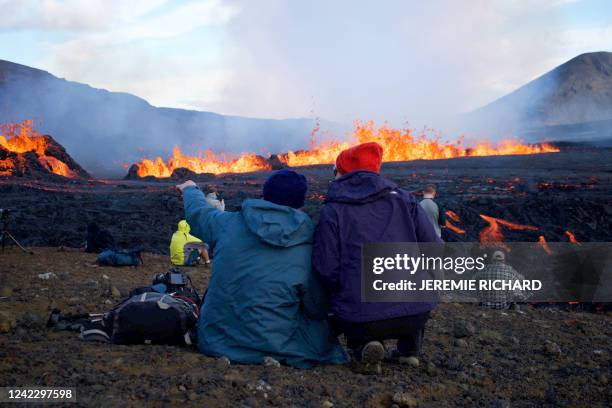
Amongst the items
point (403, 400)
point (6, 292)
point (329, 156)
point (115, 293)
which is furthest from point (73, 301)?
point (329, 156)

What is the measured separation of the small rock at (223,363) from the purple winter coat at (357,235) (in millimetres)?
824

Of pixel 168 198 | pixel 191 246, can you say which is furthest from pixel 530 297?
pixel 168 198

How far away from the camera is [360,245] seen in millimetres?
4383

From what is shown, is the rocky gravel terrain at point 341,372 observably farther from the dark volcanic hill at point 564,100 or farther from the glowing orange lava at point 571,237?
the dark volcanic hill at point 564,100

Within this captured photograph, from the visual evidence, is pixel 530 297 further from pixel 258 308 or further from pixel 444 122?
pixel 444 122

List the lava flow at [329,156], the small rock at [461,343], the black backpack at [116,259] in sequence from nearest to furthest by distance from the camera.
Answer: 1. the small rock at [461,343]
2. the black backpack at [116,259]
3. the lava flow at [329,156]

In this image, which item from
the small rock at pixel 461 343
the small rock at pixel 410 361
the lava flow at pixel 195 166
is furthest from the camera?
the lava flow at pixel 195 166

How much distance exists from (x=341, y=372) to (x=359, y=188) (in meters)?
1.33

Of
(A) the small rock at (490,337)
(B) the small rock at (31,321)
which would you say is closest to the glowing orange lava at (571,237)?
(A) the small rock at (490,337)

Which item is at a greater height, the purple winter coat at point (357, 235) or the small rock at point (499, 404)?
the purple winter coat at point (357, 235)

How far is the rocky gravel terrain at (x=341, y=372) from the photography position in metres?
3.79

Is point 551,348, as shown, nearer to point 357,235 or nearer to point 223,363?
point 357,235

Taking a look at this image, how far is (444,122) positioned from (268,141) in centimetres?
2242

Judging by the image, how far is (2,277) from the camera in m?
8.42
